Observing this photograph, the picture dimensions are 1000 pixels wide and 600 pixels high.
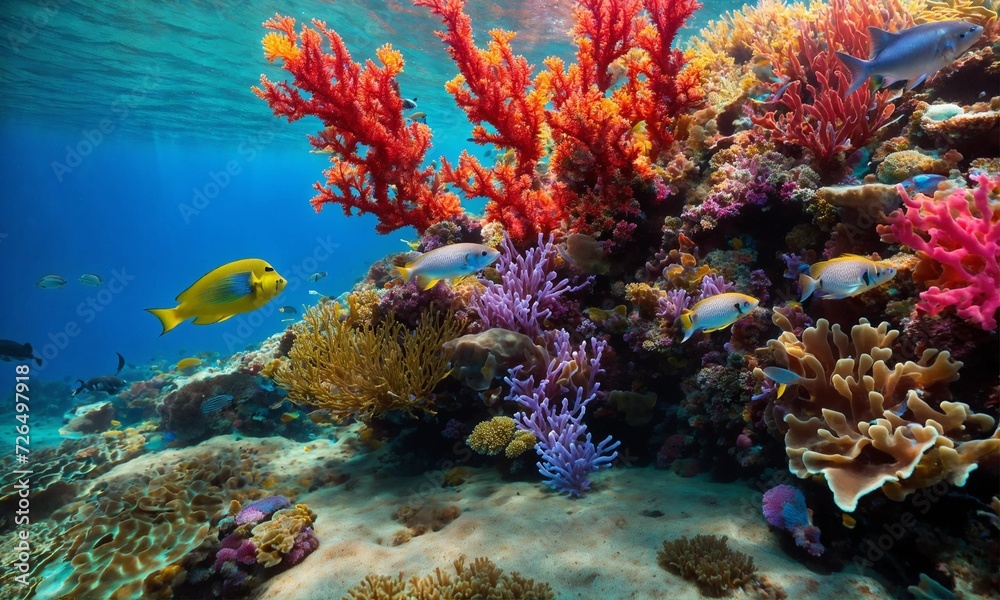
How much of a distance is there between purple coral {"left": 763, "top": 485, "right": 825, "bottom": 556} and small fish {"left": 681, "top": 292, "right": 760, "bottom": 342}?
1.27 metres

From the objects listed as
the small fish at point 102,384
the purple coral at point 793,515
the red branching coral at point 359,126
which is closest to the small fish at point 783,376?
the purple coral at point 793,515

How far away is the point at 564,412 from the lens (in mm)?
4145

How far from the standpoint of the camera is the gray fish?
3.24 m

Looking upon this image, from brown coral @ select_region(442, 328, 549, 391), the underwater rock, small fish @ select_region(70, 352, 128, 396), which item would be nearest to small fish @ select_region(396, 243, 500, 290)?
brown coral @ select_region(442, 328, 549, 391)

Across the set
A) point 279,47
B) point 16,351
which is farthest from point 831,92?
point 16,351

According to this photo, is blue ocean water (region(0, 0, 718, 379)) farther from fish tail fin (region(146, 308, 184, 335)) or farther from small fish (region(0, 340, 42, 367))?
fish tail fin (region(146, 308, 184, 335))

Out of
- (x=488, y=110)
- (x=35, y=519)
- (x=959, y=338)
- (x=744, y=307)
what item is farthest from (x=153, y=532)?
(x=959, y=338)

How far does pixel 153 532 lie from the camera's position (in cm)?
408

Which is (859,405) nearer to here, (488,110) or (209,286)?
(209,286)

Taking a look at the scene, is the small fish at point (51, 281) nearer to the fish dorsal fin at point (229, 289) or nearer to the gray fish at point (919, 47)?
the fish dorsal fin at point (229, 289)

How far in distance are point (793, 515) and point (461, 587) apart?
226cm

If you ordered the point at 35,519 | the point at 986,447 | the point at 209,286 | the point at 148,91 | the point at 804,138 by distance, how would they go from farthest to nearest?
the point at 148,91, the point at 35,519, the point at 804,138, the point at 209,286, the point at 986,447

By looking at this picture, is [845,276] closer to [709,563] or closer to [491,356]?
[709,563]

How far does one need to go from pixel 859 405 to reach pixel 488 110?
4.95 metres
